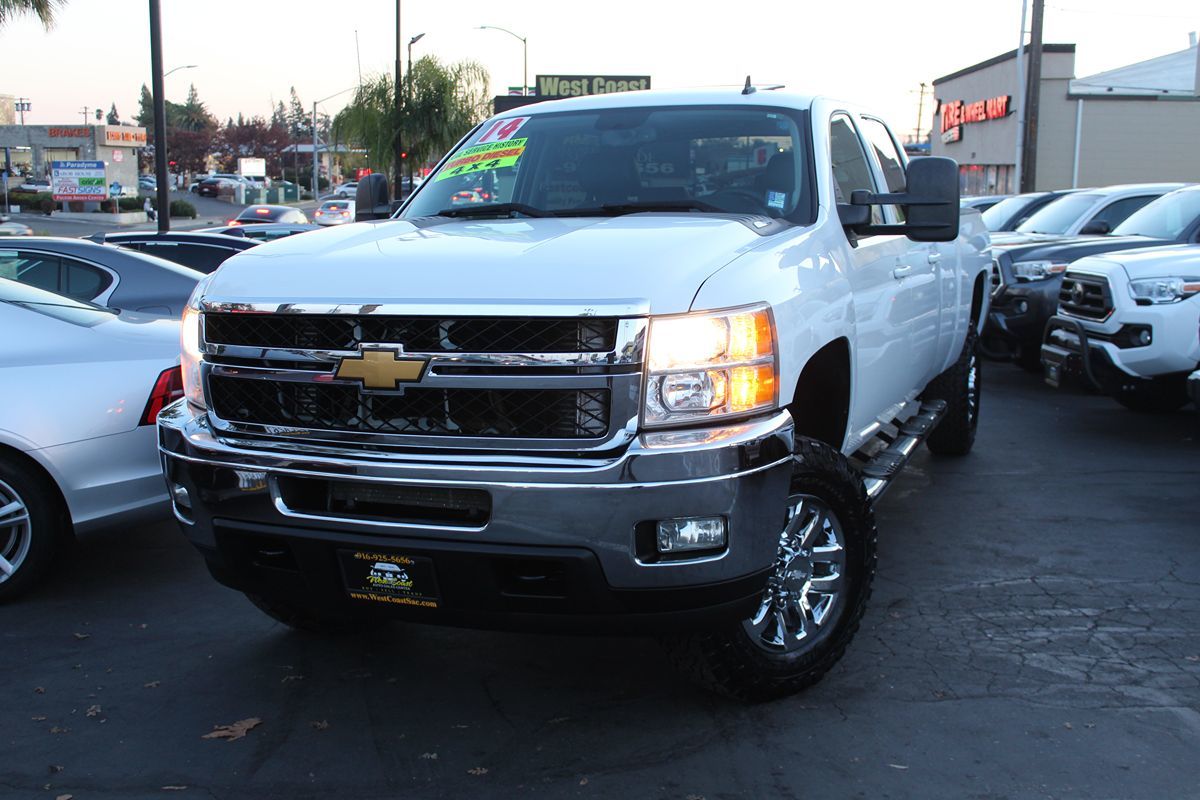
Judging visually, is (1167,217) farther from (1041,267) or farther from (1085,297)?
(1085,297)

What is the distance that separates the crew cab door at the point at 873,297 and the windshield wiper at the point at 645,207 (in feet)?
1.92

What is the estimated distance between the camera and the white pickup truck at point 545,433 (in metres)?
3.35

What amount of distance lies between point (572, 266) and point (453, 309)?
1.25 feet

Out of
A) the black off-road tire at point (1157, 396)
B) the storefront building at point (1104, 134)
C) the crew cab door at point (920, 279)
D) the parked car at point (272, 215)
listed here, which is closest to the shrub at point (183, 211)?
the parked car at point (272, 215)

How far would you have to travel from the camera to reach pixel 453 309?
11.2 ft

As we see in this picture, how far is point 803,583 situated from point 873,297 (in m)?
1.38

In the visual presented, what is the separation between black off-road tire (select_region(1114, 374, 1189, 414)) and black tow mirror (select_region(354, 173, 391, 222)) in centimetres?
559

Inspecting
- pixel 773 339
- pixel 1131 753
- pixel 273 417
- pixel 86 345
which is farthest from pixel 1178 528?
pixel 86 345

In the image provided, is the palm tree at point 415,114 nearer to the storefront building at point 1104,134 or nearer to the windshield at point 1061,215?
the storefront building at point 1104,134

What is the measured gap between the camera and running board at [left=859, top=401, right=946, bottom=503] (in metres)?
5.15

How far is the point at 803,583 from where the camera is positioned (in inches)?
Result: 162

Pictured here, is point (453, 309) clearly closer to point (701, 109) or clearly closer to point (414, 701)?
point (414, 701)

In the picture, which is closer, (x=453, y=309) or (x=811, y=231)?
(x=453, y=309)

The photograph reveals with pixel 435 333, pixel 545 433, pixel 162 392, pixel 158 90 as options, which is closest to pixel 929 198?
pixel 545 433
